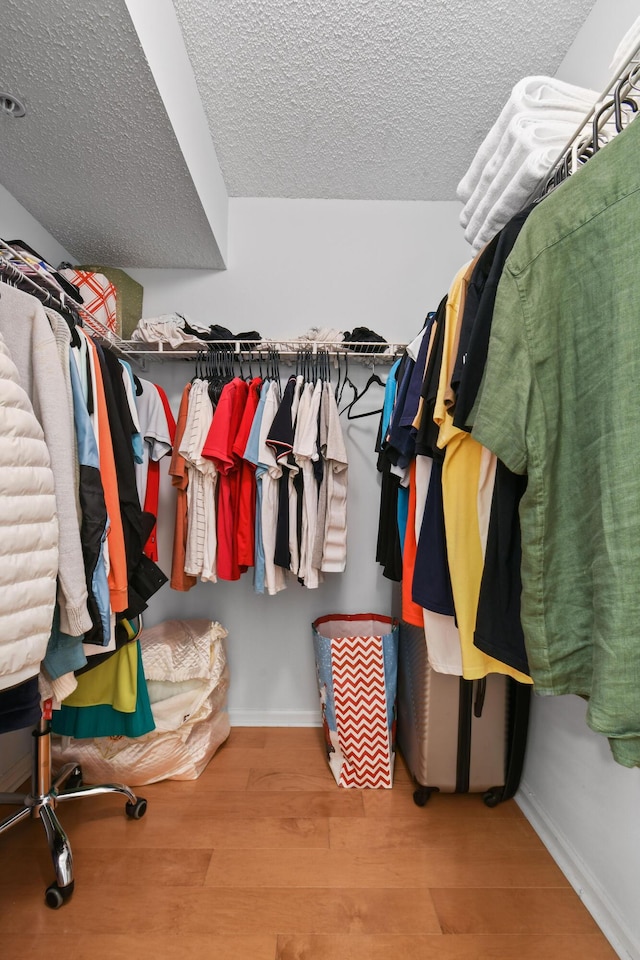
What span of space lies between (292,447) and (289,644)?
1050mm

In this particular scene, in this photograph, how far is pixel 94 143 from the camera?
136 centimetres

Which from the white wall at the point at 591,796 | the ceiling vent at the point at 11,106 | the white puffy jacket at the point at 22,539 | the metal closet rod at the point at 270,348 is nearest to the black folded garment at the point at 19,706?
the white puffy jacket at the point at 22,539

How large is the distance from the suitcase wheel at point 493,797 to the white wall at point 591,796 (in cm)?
9

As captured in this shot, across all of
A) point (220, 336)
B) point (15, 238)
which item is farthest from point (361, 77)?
point (15, 238)

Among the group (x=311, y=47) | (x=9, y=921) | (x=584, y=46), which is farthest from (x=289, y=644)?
(x=584, y=46)

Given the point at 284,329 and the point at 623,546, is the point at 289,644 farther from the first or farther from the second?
the point at 623,546

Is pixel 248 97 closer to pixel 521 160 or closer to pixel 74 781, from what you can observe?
pixel 521 160

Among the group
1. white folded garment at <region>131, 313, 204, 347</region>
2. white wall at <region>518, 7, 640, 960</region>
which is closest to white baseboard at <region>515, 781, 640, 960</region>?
white wall at <region>518, 7, 640, 960</region>

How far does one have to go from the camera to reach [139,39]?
1.06 meters

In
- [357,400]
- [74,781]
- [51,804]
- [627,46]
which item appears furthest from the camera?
[357,400]

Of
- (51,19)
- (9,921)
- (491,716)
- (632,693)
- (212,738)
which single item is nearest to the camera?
(632,693)

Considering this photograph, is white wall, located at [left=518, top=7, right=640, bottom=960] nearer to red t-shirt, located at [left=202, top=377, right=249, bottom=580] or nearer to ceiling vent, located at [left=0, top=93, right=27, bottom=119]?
Answer: red t-shirt, located at [left=202, top=377, right=249, bottom=580]

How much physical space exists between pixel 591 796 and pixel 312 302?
2.15m

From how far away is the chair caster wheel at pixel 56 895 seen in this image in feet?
3.82
